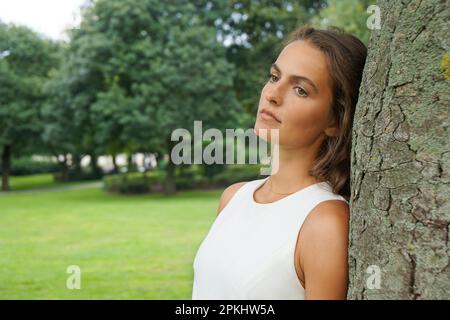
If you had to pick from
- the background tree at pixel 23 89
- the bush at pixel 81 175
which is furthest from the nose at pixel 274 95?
the bush at pixel 81 175

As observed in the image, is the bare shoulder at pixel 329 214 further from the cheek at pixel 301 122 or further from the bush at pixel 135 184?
the bush at pixel 135 184

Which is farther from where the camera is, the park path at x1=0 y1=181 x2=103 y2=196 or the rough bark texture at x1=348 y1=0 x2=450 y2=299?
the park path at x1=0 y1=181 x2=103 y2=196

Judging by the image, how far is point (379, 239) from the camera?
4.12ft

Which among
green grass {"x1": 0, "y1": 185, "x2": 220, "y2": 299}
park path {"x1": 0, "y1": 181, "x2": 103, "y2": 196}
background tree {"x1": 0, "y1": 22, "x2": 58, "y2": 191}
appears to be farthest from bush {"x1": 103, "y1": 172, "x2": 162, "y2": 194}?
green grass {"x1": 0, "y1": 185, "x2": 220, "y2": 299}

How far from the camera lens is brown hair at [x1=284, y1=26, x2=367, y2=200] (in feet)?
4.93

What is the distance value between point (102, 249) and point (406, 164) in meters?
8.66

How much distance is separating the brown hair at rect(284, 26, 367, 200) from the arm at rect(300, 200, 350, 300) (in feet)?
0.68

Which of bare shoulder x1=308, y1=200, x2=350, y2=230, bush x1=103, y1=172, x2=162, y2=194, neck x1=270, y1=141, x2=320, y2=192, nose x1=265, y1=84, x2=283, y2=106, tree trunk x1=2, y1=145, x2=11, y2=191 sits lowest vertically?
bush x1=103, y1=172, x2=162, y2=194

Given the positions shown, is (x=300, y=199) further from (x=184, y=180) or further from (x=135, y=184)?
(x=184, y=180)

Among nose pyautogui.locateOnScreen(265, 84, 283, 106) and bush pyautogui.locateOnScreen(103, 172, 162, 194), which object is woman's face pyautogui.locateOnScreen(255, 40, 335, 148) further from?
bush pyautogui.locateOnScreen(103, 172, 162, 194)

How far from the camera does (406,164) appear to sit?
1.23 metres

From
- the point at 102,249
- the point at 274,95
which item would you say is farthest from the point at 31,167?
the point at 274,95

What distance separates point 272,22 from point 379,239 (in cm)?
2093

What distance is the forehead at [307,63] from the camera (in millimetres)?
1494
